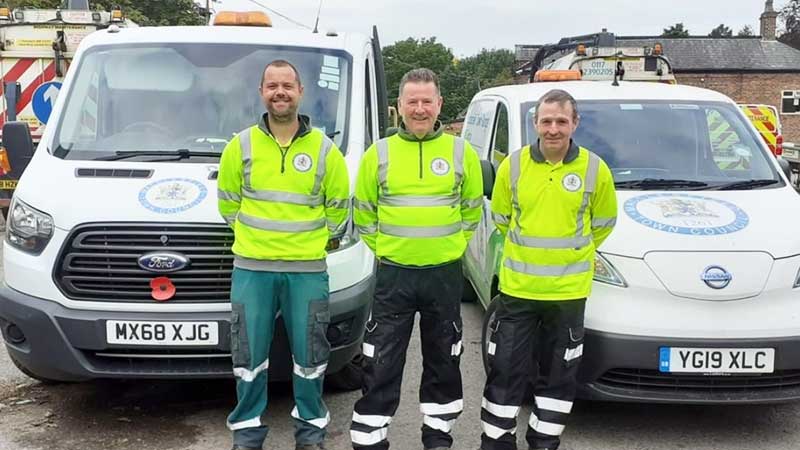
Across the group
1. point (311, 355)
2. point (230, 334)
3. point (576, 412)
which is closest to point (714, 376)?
point (576, 412)

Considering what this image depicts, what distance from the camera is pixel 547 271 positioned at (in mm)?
3756

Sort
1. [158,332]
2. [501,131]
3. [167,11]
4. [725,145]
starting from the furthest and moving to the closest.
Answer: [167,11] → [501,131] → [725,145] → [158,332]

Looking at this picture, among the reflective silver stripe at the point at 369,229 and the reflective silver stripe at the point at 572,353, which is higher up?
the reflective silver stripe at the point at 369,229

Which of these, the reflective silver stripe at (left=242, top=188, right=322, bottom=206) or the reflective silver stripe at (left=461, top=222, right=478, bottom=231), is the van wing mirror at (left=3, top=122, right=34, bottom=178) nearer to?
the reflective silver stripe at (left=242, top=188, right=322, bottom=206)

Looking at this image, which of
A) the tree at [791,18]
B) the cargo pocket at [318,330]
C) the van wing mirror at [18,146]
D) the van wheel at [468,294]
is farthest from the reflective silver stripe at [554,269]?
the tree at [791,18]

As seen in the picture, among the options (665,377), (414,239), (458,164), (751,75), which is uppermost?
(751,75)

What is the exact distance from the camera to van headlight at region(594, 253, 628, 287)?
13.3 feet

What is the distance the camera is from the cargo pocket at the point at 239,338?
Result: 144 inches

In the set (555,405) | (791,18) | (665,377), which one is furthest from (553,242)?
(791,18)

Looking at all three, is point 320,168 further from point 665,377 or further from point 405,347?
point 665,377

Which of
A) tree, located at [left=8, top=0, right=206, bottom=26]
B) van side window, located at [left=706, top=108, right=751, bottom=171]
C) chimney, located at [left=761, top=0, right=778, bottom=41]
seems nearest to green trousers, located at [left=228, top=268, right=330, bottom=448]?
van side window, located at [left=706, top=108, right=751, bottom=171]

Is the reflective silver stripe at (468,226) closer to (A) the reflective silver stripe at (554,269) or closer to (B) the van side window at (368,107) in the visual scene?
(A) the reflective silver stripe at (554,269)

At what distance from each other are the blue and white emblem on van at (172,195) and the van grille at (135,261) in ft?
0.34

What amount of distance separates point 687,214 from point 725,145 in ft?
3.58
